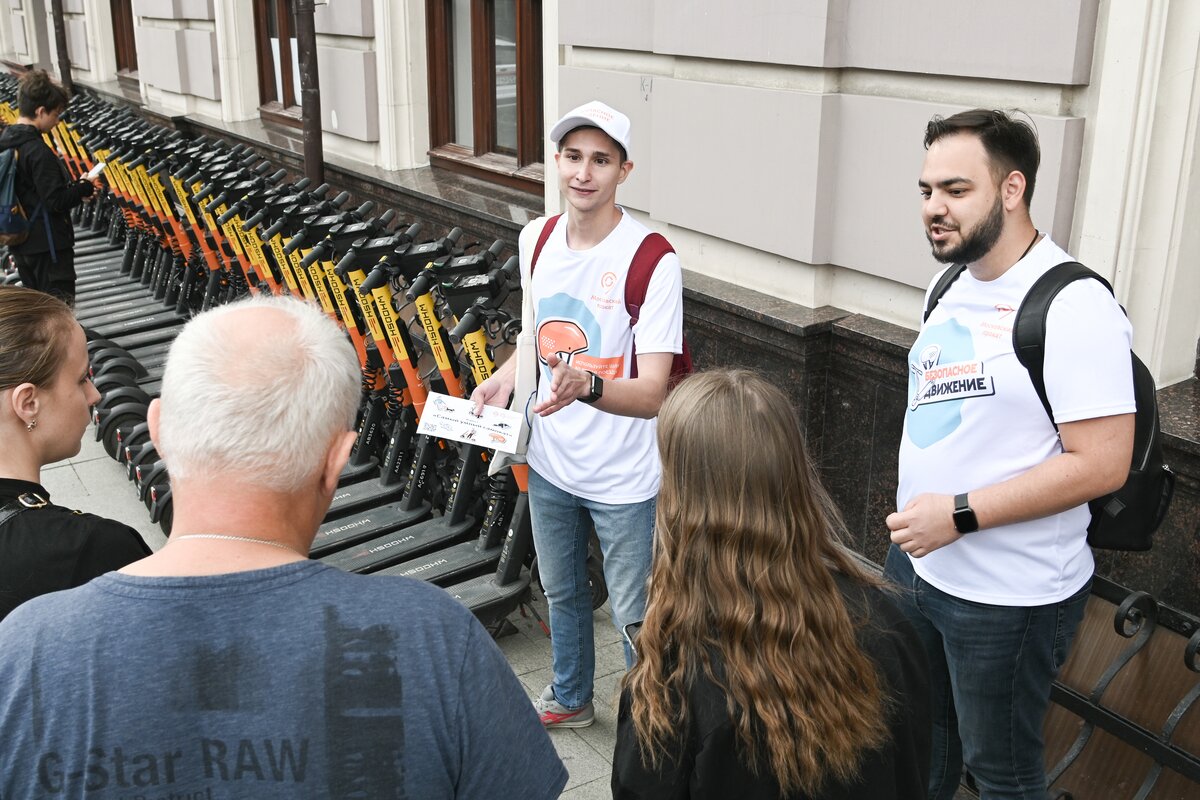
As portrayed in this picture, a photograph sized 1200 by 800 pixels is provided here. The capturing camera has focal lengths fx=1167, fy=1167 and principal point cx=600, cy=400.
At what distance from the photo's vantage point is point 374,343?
215 inches

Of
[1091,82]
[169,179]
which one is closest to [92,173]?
[169,179]

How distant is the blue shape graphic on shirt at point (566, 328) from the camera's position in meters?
3.15

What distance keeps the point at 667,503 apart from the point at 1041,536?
1018 mm

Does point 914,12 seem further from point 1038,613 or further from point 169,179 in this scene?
point 169,179

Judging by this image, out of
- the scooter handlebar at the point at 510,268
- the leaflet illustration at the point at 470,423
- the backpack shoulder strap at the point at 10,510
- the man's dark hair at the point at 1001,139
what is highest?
the man's dark hair at the point at 1001,139

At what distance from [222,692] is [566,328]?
1.94 meters

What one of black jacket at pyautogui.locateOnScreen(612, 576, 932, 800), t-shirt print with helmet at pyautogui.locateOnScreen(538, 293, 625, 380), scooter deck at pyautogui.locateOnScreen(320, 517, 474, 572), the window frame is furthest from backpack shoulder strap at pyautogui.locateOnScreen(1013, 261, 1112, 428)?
the window frame

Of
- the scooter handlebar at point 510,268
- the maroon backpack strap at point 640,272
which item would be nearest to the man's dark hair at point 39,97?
the scooter handlebar at point 510,268

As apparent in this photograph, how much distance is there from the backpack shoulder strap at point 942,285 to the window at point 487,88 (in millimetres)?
4228

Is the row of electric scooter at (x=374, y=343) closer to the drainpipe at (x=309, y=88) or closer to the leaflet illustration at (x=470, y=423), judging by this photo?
the drainpipe at (x=309, y=88)

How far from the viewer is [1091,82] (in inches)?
134

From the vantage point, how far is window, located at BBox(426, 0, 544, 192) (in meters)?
6.79

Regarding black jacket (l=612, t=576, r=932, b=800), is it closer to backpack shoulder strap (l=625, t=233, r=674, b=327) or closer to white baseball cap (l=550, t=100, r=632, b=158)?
backpack shoulder strap (l=625, t=233, r=674, b=327)

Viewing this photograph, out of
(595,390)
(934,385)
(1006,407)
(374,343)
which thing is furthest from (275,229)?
(1006,407)
